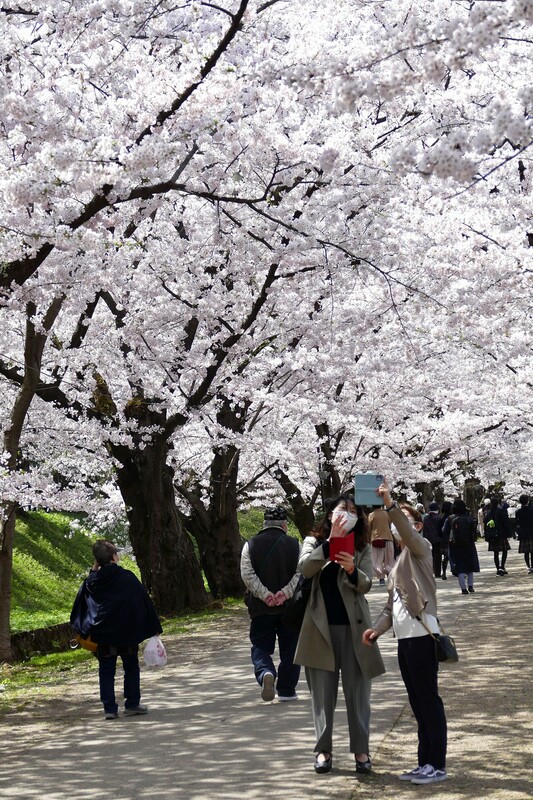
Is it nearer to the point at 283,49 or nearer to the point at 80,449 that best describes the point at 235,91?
the point at 283,49

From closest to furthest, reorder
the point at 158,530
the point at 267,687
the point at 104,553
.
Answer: the point at 267,687 → the point at 104,553 → the point at 158,530

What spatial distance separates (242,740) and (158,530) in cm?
1114

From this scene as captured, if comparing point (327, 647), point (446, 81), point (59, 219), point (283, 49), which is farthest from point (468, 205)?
point (327, 647)

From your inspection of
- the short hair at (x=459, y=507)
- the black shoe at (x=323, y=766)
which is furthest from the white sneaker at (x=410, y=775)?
the short hair at (x=459, y=507)

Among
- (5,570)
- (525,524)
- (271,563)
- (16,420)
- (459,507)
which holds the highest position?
(16,420)

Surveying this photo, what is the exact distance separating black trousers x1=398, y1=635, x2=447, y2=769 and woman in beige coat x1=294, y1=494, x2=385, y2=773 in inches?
16.9

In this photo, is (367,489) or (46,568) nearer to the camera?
(367,489)

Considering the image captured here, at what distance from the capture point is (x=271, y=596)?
9148mm

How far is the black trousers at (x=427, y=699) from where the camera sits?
19.9ft

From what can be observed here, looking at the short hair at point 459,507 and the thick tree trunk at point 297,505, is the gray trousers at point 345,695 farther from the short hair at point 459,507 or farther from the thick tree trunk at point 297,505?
the thick tree trunk at point 297,505

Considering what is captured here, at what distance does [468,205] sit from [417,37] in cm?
985

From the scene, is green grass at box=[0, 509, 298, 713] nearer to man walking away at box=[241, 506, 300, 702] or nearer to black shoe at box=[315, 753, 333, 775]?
man walking away at box=[241, 506, 300, 702]

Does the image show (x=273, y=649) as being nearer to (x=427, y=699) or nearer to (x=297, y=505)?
(x=427, y=699)

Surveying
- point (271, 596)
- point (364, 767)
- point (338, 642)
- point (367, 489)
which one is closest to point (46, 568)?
point (271, 596)
